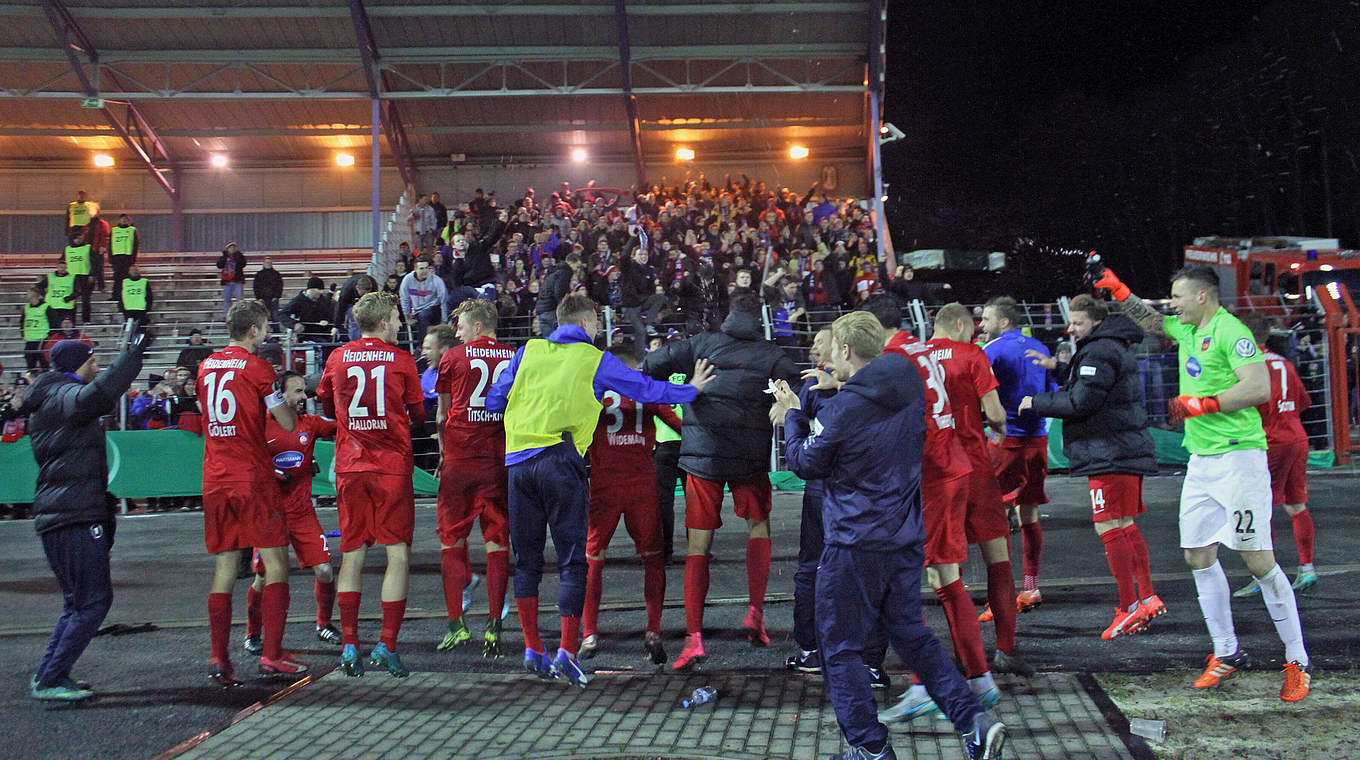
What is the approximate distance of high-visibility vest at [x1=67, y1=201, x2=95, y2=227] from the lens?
21125 millimetres

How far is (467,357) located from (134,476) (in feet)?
29.3

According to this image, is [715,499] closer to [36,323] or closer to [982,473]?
[982,473]

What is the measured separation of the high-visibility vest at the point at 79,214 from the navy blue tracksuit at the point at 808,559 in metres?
20.4

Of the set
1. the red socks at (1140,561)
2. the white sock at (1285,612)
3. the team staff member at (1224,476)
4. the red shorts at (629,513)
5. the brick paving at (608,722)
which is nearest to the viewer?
the brick paving at (608,722)

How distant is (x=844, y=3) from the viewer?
20.6 metres

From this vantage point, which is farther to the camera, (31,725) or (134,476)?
(134,476)

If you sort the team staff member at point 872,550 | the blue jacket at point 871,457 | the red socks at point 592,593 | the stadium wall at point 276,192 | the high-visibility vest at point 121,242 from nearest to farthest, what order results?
1. the team staff member at point 872,550
2. the blue jacket at point 871,457
3. the red socks at point 592,593
4. the high-visibility vest at point 121,242
5. the stadium wall at point 276,192

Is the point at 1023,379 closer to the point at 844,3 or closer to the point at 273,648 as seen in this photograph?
the point at 273,648

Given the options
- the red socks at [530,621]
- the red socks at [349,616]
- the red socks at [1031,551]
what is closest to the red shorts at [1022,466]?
the red socks at [1031,551]

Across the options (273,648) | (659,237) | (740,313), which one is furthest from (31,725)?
(659,237)

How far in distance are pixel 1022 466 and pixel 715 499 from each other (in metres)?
2.33

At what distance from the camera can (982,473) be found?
576 cm

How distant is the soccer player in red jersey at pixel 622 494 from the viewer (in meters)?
6.13

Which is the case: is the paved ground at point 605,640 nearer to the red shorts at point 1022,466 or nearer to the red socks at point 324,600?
the red socks at point 324,600
